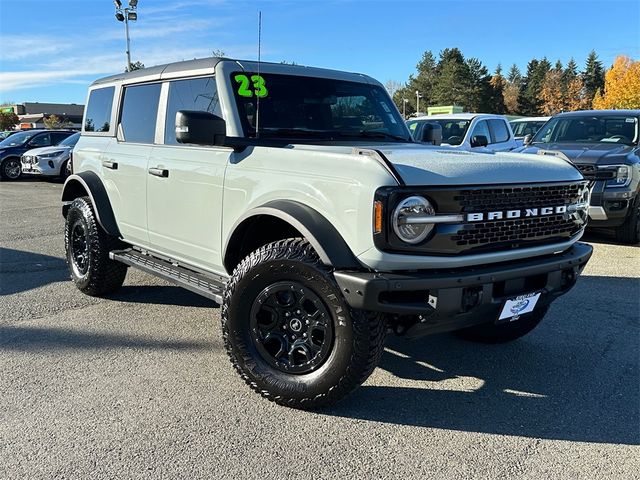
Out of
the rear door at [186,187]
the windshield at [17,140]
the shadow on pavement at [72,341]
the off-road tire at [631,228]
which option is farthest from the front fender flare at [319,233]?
the windshield at [17,140]

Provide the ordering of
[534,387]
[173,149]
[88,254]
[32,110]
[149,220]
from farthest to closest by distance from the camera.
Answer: [32,110] → [88,254] → [149,220] → [173,149] → [534,387]

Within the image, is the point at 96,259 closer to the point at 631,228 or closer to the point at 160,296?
the point at 160,296

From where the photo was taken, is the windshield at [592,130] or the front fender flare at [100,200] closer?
the front fender flare at [100,200]

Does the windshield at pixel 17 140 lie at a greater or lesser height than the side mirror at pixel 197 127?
lesser

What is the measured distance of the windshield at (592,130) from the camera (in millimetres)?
8688

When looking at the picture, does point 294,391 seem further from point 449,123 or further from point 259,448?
point 449,123

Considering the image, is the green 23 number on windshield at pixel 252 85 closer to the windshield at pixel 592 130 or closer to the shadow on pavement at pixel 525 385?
the shadow on pavement at pixel 525 385

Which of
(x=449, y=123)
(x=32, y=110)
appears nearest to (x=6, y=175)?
(x=449, y=123)

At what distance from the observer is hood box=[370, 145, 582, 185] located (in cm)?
290

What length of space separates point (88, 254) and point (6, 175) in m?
15.3

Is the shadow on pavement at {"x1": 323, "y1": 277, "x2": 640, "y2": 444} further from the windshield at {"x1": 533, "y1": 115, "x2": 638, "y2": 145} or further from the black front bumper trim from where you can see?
the windshield at {"x1": 533, "y1": 115, "x2": 638, "y2": 145}

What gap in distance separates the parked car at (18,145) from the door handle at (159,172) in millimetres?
15898

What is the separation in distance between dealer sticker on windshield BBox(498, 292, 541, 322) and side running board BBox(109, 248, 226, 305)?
67.7 inches

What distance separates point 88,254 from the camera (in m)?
5.32
